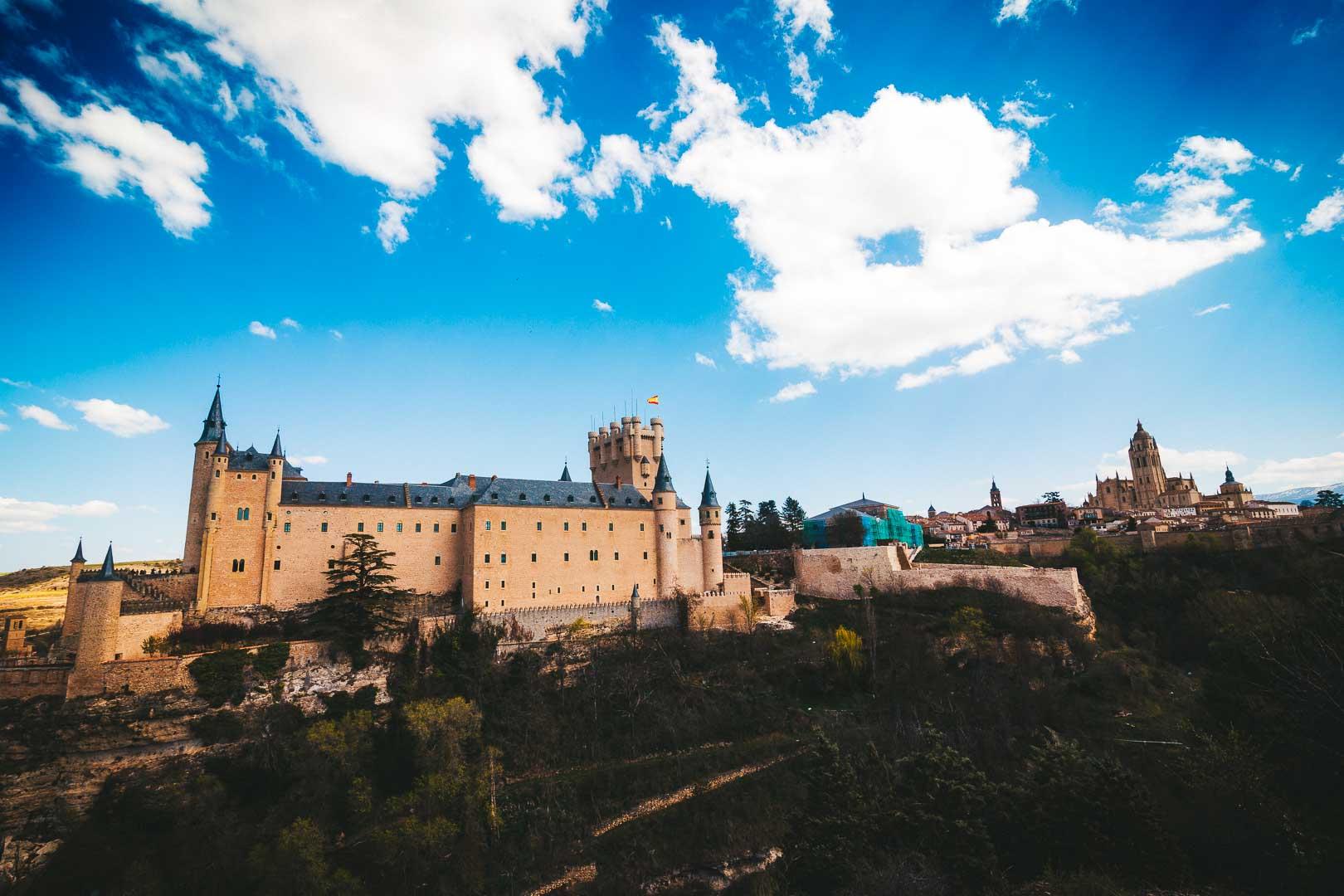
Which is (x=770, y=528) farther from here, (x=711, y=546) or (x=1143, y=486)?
(x=1143, y=486)

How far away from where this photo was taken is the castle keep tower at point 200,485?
34.8 meters

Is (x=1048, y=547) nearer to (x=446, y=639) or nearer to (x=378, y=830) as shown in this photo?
(x=446, y=639)

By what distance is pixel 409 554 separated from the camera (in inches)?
1576

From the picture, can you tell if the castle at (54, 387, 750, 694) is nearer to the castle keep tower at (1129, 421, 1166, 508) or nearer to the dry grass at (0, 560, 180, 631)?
the dry grass at (0, 560, 180, 631)

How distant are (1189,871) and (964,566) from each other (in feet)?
103

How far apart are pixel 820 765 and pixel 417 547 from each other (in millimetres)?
26243

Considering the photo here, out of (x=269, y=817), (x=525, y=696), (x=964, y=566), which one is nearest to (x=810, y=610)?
(x=964, y=566)

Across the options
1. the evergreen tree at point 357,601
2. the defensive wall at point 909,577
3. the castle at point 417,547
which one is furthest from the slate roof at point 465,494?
the defensive wall at point 909,577

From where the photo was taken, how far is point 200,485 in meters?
35.6

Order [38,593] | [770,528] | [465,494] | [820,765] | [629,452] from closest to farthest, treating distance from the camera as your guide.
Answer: [820,765] < [465,494] < [38,593] < [629,452] < [770,528]

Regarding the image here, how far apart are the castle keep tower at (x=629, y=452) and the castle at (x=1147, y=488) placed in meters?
65.2

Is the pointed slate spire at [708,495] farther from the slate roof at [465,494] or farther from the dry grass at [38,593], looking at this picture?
the dry grass at [38,593]

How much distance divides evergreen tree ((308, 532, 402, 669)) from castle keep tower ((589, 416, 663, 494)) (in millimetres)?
19347

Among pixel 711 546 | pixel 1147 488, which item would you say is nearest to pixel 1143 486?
pixel 1147 488
